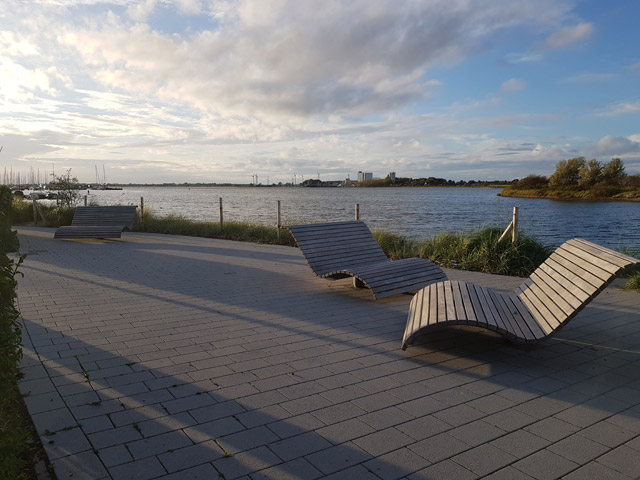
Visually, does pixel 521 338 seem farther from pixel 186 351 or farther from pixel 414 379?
pixel 186 351

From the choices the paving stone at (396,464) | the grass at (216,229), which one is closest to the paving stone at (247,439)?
the paving stone at (396,464)

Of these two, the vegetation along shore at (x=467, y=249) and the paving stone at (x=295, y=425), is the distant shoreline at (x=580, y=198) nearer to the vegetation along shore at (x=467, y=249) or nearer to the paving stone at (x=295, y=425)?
the vegetation along shore at (x=467, y=249)

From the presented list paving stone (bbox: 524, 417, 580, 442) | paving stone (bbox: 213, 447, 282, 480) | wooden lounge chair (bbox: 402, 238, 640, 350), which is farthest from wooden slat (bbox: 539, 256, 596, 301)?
paving stone (bbox: 213, 447, 282, 480)

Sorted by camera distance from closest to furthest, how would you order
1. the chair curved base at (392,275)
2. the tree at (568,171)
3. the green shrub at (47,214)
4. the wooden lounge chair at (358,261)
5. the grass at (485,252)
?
the chair curved base at (392,275) → the wooden lounge chair at (358,261) → the grass at (485,252) → the green shrub at (47,214) → the tree at (568,171)

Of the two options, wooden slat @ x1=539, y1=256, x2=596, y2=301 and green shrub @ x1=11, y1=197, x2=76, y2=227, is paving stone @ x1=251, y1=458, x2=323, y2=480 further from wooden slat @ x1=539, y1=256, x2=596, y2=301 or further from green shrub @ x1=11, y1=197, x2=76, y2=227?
green shrub @ x1=11, y1=197, x2=76, y2=227

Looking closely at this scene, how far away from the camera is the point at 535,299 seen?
16.0 ft

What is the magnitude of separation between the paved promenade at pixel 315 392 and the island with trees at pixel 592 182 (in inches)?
1943

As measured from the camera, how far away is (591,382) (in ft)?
12.5

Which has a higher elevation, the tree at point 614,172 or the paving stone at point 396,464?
the tree at point 614,172

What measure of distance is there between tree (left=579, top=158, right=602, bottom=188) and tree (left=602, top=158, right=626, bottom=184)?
545 millimetres

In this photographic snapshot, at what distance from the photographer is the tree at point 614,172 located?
157ft

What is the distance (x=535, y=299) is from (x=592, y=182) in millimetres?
52830

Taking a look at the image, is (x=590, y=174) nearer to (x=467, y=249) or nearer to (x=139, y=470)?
(x=467, y=249)

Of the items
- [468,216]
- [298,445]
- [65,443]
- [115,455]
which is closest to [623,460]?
[298,445]
